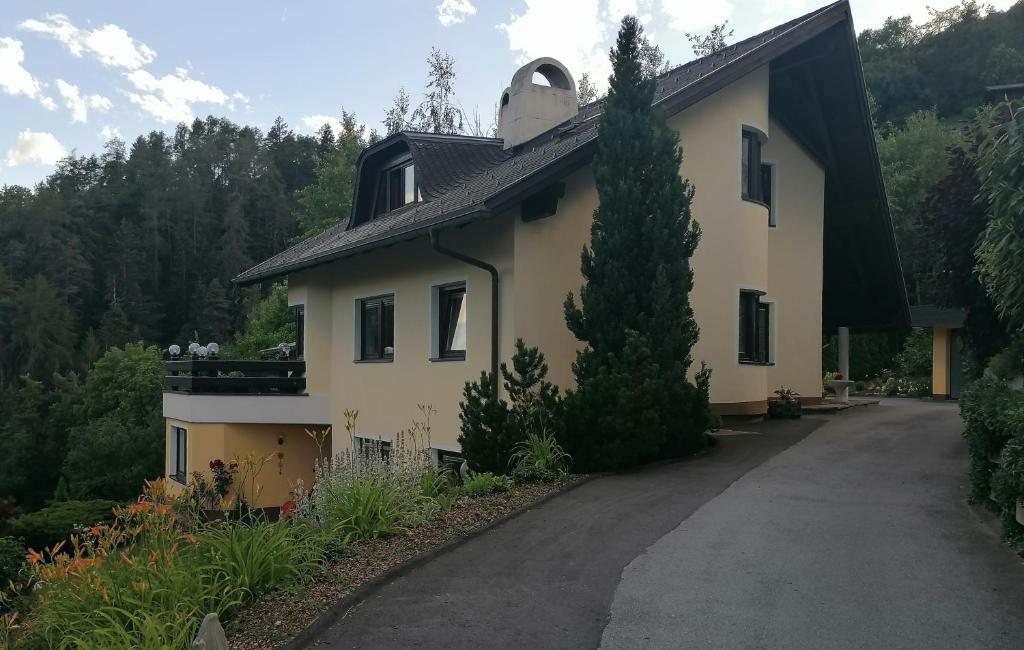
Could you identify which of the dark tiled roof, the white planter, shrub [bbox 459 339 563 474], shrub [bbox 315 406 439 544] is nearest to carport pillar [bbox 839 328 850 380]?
the white planter

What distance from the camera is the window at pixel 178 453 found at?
19953mm

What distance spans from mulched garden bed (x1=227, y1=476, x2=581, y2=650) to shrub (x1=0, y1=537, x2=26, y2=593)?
10940 mm

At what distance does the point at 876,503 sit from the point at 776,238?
982 centimetres

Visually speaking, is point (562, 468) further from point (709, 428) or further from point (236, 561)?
point (236, 561)

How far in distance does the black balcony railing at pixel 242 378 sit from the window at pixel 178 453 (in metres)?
1.28

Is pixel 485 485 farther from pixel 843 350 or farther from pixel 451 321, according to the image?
pixel 843 350

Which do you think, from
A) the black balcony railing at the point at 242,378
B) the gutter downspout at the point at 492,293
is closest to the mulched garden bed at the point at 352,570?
the gutter downspout at the point at 492,293

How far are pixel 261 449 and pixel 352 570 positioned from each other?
12.8m

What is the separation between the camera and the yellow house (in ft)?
43.1

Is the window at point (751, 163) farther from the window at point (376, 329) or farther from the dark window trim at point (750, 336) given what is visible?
the window at point (376, 329)

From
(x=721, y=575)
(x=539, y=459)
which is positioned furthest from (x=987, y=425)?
(x=539, y=459)

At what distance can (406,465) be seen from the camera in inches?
364

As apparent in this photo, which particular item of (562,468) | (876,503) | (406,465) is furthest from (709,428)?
(406,465)

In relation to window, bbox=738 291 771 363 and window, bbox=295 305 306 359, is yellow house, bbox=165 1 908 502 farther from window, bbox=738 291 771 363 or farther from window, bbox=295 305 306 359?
window, bbox=295 305 306 359
